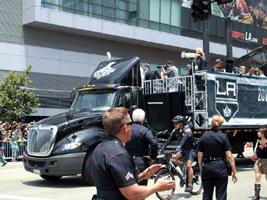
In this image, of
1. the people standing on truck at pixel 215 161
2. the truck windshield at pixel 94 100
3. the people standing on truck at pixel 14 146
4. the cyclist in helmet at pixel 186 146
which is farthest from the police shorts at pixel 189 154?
the people standing on truck at pixel 14 146

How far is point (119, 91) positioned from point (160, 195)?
13.1 ft

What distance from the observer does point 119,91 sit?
11.4m

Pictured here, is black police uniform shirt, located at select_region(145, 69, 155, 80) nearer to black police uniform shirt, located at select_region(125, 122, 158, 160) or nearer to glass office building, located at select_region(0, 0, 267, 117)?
black police uniform shirt, located at select_region(125, 122, 158, 160)

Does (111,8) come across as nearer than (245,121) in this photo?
No

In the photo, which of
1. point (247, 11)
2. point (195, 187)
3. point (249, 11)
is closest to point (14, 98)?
point (195, 187)

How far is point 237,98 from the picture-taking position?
13.6 meters

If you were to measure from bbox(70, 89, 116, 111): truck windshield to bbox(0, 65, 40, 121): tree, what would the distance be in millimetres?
11375

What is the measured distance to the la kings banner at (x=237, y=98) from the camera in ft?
41.6

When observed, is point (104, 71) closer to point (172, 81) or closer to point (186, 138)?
point (172, 81)

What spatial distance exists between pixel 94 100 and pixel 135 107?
122cm

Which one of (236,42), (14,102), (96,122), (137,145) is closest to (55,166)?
(96,122)

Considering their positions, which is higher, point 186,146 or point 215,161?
point 215,161

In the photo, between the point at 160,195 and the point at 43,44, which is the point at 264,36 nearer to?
the point at 43,44

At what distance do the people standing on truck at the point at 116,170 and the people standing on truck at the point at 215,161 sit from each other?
10.0 ft
